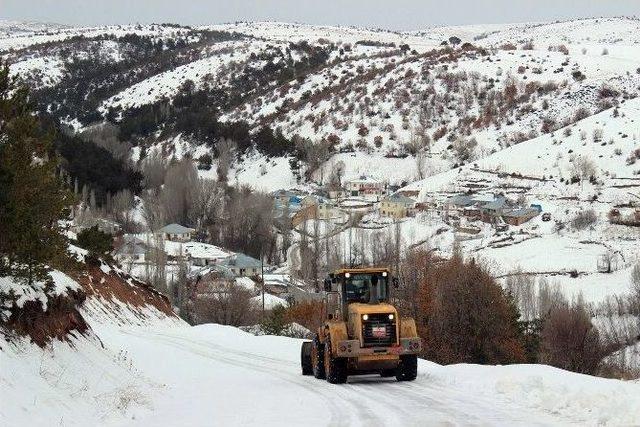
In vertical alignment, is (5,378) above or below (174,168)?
below

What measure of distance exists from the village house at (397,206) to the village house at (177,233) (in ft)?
80.8

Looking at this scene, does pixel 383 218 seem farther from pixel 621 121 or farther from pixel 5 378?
pixel 5 378

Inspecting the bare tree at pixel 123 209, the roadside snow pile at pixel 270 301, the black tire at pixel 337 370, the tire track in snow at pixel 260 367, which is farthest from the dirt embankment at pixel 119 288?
the bare tree at pixel 123 209

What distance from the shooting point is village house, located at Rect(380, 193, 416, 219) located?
10225cm

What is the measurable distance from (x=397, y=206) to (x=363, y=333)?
3357 inches

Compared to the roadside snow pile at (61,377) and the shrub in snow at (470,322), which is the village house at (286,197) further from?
the roadside snow pile at (61,377)

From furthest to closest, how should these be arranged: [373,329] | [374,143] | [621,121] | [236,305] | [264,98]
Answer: [264,98], [374,143], [621,121], [236,305], [373,329]

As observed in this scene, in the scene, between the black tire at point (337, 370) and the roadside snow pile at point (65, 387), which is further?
the black tire at point (337, 370)

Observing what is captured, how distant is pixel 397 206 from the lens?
104250 mm

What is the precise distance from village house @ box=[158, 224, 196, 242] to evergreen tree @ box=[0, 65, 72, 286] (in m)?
80.7

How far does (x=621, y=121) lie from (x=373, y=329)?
10286 cm

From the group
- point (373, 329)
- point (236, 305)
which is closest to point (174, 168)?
point (236, 305)

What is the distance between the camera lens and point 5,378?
1226 cm

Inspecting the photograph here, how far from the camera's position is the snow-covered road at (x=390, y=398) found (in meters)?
12.8
